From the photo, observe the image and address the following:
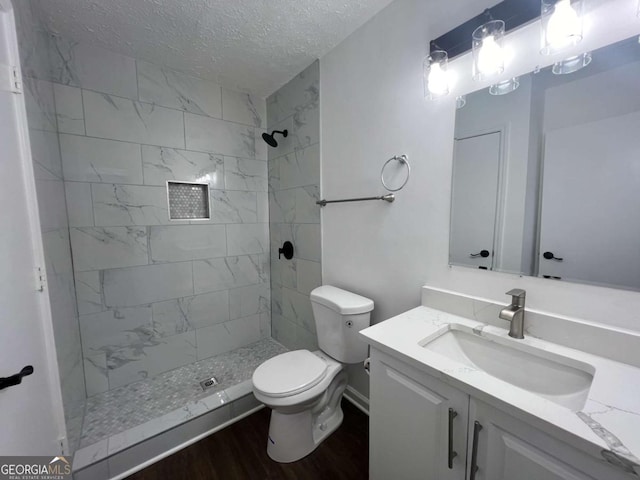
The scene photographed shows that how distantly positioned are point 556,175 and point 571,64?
1.22 feet

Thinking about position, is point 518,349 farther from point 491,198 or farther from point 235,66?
point 235,66

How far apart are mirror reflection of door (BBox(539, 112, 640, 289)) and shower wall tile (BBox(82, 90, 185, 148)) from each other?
91.3 inches

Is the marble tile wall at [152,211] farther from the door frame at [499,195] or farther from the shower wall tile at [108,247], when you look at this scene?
the door frame at [499,195]

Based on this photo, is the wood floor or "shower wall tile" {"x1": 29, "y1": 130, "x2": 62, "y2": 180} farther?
the wood floor

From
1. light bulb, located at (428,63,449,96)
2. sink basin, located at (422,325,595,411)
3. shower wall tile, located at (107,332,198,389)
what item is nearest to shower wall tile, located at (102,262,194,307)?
shower wall tile, located at (107,332,198,389)

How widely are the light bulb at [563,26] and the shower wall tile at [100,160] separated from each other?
2.37 meters

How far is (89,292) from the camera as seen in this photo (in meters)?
1.79

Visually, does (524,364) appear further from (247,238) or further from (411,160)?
(247,238)

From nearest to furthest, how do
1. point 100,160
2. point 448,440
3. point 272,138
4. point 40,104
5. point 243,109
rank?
1. point 448,440
2. point 40,104
3. point 100,160
4. point 272,138
5. point 243,109

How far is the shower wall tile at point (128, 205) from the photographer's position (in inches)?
70.4

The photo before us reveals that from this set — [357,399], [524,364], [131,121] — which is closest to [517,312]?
[524,364]

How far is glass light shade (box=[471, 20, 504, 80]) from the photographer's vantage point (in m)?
1.00

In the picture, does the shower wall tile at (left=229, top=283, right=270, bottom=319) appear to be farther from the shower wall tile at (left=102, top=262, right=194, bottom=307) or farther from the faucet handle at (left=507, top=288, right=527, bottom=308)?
the faucet handle at (left=507, top=288, right=527, bottom=308)

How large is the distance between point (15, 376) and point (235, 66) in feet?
6.90
